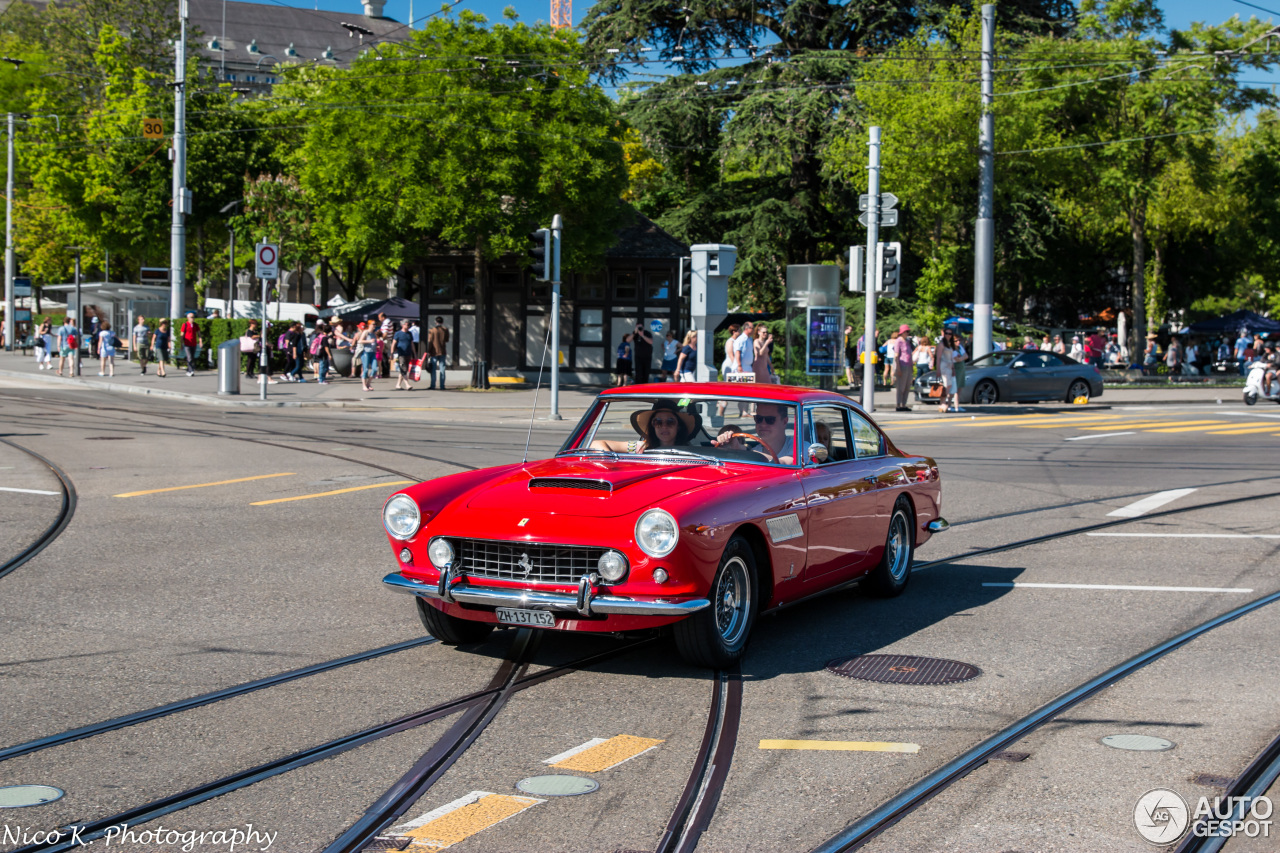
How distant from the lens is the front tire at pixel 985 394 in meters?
29.5

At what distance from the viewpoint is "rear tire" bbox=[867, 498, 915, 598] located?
8.32m

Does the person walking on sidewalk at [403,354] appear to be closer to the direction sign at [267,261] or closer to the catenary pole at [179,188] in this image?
the direction sign at [267,261]

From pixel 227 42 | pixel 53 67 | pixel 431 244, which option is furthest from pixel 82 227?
pixel 227 42

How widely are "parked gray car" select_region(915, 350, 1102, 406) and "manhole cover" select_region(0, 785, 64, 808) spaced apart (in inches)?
1030

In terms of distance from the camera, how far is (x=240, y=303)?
58281mm

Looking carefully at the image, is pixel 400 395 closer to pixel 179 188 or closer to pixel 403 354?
pixel 403 354

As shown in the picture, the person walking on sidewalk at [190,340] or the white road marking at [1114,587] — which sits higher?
the person walking on sidewalk at [190,340]

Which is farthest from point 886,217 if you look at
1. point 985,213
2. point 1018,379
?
point 985,213

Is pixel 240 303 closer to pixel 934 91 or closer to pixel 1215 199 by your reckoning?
pixel 934 91

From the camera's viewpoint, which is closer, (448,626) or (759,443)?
(448,626)

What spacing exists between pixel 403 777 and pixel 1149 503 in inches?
424

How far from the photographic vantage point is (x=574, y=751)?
4.98 m

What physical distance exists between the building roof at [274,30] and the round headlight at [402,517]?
375ft

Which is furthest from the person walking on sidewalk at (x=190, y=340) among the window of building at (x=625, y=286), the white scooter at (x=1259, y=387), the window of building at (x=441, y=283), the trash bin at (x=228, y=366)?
the white scooter at (x=1259, y=387)
